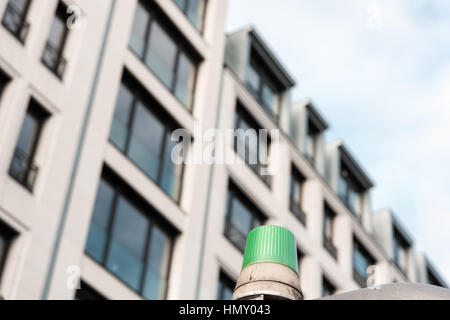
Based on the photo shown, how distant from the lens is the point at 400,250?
40688mm

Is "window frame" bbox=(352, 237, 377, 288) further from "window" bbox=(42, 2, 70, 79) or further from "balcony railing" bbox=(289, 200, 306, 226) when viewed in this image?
"window" bbox=(42, 2, 70, 79)

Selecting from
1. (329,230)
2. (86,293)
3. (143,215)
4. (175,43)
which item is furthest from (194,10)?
(86,293)

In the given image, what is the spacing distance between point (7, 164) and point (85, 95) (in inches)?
151

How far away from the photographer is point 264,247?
13.6ft

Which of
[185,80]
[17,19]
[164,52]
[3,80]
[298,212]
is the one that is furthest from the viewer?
[298,212]

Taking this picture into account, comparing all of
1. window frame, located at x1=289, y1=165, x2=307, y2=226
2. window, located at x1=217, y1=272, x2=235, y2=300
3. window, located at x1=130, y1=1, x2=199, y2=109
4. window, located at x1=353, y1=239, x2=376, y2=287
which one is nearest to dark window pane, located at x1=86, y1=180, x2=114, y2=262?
window, located at x1=130, y1=1, x2=199, y2=109

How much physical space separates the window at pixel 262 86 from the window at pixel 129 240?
1018cm

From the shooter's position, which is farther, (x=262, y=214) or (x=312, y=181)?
(x=312, y=181)

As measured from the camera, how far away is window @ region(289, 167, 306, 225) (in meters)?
29.8

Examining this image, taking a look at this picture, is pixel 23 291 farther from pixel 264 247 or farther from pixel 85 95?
pixel 264 247

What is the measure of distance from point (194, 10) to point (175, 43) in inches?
93.8

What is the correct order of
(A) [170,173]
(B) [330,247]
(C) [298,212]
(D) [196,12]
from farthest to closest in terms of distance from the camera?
(B) [330,247] < (C) [298,212] < (D) [196,12] < (A) [170,173]

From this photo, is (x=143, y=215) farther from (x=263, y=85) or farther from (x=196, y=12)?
(x=263, y=85)

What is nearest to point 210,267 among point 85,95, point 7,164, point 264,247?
point 85,95
